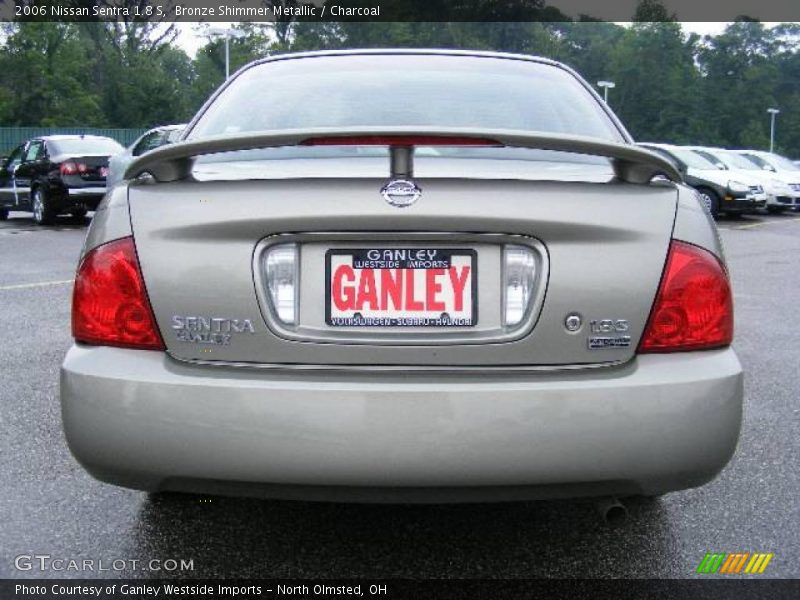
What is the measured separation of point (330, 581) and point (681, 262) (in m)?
1.27

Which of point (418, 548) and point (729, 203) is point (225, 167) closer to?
point (418, 548)

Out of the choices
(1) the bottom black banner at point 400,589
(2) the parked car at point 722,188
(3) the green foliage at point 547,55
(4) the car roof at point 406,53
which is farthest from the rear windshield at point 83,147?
(3) the green foliage at point 547,55

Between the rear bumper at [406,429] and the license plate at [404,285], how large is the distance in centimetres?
14

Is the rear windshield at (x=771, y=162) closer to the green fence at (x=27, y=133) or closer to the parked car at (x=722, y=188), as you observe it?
the parked car at (x=722, y=188)

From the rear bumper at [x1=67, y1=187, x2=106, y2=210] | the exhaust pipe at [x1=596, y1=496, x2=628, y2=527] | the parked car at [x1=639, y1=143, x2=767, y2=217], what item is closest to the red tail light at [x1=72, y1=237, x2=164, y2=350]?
the exhaust pipe at [x1=596, y1=496, x2=628, y2=527]

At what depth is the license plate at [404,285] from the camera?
2346mm

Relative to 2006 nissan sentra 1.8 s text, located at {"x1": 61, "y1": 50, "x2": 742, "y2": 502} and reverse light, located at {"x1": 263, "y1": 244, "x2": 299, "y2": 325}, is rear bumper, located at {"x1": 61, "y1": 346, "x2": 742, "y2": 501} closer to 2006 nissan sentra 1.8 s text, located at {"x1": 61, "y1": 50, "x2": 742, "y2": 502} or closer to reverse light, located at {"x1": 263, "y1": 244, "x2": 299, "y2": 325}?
2006 nissan sentra 1.8 s text, located at {"x1": 61, "y1": 50, "x2": 742, "y2": 502}

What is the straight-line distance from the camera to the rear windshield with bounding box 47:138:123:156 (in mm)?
16406

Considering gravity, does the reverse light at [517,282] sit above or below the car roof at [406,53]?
below

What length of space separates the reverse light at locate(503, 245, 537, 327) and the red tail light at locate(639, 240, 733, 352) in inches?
12.1

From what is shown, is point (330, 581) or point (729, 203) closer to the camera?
point (330, 581)

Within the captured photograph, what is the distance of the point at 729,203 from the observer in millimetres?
20469

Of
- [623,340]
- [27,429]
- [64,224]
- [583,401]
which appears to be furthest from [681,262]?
[64,224]

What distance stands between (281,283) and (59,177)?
14696 mm
